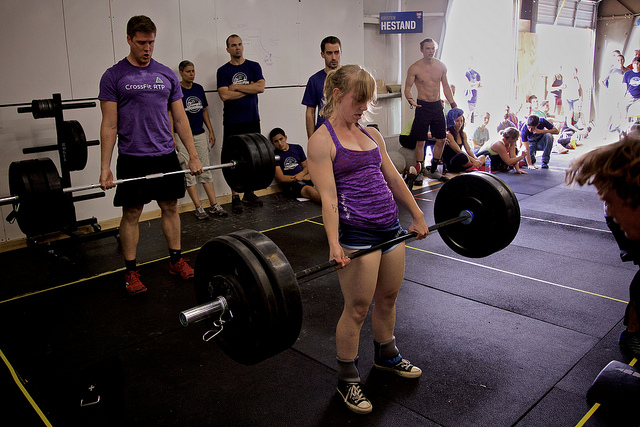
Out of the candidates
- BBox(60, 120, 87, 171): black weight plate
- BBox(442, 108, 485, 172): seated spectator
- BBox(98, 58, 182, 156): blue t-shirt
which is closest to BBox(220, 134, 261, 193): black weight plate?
BBox(98, 58, 182, 156): blue t-shirt

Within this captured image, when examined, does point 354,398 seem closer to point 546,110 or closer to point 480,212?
point 480,212

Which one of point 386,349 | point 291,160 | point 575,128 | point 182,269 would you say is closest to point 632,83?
point 575,128

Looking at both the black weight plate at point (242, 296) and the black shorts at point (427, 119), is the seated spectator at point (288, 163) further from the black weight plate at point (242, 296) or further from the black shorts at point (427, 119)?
the black weight plate at point (242, 296)

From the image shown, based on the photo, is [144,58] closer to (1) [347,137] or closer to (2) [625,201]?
(1) [347,137]

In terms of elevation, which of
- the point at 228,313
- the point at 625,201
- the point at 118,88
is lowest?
the point at 228,313

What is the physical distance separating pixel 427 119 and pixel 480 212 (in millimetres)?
3529

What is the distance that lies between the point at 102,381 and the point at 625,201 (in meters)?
1.63

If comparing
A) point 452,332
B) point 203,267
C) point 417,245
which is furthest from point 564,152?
point 203,267

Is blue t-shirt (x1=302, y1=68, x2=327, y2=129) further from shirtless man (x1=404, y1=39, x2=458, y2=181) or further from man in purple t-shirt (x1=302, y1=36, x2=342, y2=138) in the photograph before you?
shirtless man (x1=404, y1=39, x2=458, y2=181)

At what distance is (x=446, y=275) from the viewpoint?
9.55 ft

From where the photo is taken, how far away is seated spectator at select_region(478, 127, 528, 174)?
5.92m

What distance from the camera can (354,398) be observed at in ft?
5.59

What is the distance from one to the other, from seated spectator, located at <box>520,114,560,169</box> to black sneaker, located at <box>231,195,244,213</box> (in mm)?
4034

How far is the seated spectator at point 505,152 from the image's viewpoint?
592 centimetres
